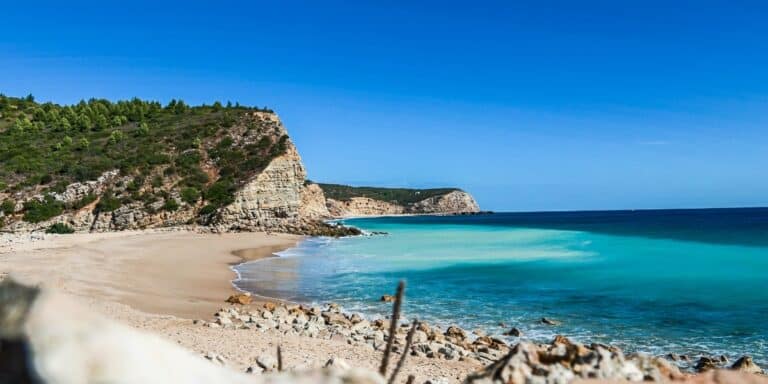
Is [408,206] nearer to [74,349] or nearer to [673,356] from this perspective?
[673,356]

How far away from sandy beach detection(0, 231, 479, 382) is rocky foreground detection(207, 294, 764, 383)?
1.74 ft

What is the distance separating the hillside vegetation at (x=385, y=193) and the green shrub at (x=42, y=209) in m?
109

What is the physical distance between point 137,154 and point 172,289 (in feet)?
124

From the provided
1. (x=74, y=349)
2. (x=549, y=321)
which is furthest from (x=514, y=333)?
(x=74, y=349)

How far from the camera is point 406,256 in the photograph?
106 feet

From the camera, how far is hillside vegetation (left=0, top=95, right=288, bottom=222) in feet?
144

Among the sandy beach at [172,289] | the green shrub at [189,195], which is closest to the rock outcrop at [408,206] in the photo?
the green shrub at [189,195]

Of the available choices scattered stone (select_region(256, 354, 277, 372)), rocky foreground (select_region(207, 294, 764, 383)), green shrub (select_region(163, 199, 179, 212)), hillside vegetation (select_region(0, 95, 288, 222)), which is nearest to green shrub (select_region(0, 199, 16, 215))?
hillside vegetation (select_region(0, 95, 288, 222))

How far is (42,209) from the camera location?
40.8 m

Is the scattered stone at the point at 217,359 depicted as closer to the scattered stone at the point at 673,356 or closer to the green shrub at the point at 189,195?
the scattered stone at the point at 673,356

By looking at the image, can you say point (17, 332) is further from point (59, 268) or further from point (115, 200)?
point (115, 200)

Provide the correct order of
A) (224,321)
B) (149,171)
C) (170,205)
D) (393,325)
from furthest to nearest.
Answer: (149,171) < (170,205) < (224,321) < (393,325)

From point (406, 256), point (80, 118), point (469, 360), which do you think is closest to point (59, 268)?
point (469, 360)

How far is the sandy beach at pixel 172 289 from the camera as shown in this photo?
8578 mm
